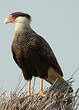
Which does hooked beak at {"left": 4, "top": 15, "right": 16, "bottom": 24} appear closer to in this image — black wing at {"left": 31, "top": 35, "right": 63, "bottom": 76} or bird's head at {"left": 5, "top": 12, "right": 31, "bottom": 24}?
bird's head at {"left": 5, "top": 12, "right": 31, "bottom": 24}

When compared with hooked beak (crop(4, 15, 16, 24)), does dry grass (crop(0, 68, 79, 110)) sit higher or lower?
lower

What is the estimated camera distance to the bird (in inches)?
385

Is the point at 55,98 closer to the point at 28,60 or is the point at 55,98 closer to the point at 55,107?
the point at 55,107

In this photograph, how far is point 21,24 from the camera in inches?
400

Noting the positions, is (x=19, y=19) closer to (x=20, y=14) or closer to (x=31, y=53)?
(x=20, y=14)

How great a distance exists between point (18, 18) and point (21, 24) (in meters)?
0.13

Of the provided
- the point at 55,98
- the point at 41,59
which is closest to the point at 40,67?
the point at 41,59

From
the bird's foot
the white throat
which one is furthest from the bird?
the bird's foot

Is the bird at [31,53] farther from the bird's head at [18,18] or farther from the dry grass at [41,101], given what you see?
the dry grass at [41,101]

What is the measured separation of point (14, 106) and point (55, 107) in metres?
0.62

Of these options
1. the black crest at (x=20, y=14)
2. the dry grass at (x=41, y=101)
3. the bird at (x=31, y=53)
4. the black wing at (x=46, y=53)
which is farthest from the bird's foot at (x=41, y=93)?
the black crest at (x=20, y=14)

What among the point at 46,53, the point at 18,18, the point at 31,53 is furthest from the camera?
the point at 18,18

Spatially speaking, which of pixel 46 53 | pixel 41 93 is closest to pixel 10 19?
pixel 46 53

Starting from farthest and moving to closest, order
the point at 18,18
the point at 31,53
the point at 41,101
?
the point at 18,18, the point at 31,53, the point at 41,101
